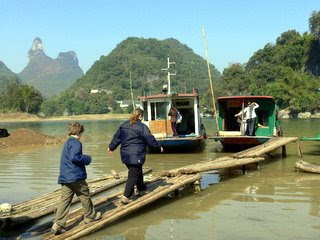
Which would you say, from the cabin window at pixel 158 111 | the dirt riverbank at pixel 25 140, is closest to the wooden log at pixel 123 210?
the cabin window at pixel 158 111

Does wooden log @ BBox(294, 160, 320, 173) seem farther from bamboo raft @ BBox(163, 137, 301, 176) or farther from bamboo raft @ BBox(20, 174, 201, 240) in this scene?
bamboo raft @ BBox(20, 174, 201, 240)

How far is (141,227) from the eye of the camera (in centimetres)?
749

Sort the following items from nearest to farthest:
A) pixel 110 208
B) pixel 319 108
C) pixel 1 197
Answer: pixel 110 208 → pixel 1 197 → pixel 319 108

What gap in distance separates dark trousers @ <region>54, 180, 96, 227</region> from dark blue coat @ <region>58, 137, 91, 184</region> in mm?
112

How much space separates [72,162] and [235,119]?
15.7m

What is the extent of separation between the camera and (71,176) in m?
6.77

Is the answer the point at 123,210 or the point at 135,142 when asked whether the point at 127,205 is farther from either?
the point at 135,142

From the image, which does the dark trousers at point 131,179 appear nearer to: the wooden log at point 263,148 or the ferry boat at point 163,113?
the wooden log at point 263,148

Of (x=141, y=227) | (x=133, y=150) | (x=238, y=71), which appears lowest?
(x=141, y=227)

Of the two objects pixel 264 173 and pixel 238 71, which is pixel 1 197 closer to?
pixel 264 173

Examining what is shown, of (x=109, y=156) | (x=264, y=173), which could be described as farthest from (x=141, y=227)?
(x=109, y=156)

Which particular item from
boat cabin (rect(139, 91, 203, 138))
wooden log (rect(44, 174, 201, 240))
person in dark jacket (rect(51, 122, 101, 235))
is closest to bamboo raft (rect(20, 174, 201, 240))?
wooden log (rect(44, 174, 201, 240))

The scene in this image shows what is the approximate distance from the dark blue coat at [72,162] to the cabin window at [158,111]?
13308mm

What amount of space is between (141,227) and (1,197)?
4502 mm
